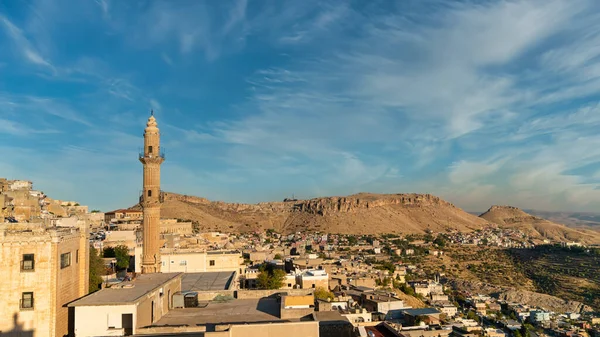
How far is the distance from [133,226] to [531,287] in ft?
181

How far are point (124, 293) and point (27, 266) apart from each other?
A: 269 cm

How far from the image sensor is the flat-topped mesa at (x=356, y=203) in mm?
165250

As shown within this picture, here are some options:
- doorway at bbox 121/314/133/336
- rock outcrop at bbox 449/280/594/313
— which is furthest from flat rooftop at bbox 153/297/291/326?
rock outcrop at bbox 449/280/594/313

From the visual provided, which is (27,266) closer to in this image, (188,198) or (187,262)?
(187,262)

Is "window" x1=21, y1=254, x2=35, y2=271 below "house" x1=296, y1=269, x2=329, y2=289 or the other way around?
the other way around

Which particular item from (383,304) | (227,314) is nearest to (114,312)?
(227,314)

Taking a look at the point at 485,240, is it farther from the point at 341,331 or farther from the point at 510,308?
the point at 341,331

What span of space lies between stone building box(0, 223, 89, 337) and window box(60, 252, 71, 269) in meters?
0.23

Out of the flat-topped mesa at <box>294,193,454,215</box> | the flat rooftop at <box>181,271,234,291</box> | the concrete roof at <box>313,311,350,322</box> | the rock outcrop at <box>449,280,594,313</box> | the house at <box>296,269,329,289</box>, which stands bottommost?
the rock outcrop at <box>449,280,594,313</box>

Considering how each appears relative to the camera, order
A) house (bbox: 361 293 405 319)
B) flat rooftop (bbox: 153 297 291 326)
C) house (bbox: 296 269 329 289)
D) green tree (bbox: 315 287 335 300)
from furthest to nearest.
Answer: house (bbox: 296 269 329 289), house (bbox: 361 293 405 319), green tree (bbox: 315 287 335 300), flat rooftop (bbox: 153 297 291 326)

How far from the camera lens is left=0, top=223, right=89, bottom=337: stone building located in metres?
13.1

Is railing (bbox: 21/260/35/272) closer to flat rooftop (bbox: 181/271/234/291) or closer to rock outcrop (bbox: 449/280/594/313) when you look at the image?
flat rooftop (bbox: 181/271/234/291)

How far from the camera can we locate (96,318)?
1223 cm

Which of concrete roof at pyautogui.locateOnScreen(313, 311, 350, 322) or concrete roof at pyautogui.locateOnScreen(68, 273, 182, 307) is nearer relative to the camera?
concrete roof at pyautogui.locateOnScreen(68, 273, 182, 307)
